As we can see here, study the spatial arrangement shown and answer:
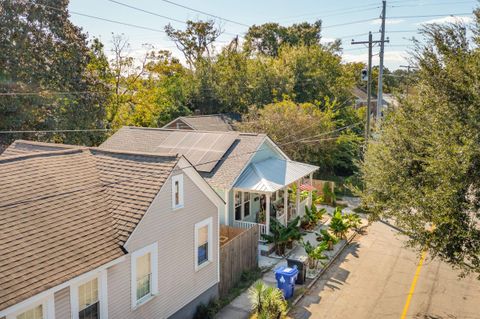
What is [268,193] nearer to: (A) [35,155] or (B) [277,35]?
(A) [35,155]

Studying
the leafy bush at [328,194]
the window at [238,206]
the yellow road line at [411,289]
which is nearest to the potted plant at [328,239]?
the yellow road line at [411,289]

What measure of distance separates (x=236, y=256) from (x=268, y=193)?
4212 millimetres

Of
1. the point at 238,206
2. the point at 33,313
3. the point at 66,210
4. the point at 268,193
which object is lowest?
the point at 238,206

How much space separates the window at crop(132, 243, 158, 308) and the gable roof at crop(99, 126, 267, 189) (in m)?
8.26

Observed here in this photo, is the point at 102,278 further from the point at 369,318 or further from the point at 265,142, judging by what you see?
the point at 265,142

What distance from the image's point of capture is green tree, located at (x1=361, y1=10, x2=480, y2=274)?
34.3ft

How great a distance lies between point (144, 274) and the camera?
11.8 meters

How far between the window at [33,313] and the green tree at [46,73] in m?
21.1

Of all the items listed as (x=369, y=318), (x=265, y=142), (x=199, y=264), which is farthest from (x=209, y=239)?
(x=265, y=142)

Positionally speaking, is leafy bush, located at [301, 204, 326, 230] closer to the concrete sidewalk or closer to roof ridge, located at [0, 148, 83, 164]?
the concrete sidewalk

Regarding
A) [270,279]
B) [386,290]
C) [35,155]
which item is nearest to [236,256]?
[270,279]

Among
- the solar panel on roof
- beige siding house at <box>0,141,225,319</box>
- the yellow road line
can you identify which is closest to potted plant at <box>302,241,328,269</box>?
the yellow road line

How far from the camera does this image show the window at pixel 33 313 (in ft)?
28.2

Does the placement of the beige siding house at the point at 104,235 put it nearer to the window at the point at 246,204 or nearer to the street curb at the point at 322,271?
the street curb at the point at 322,271
